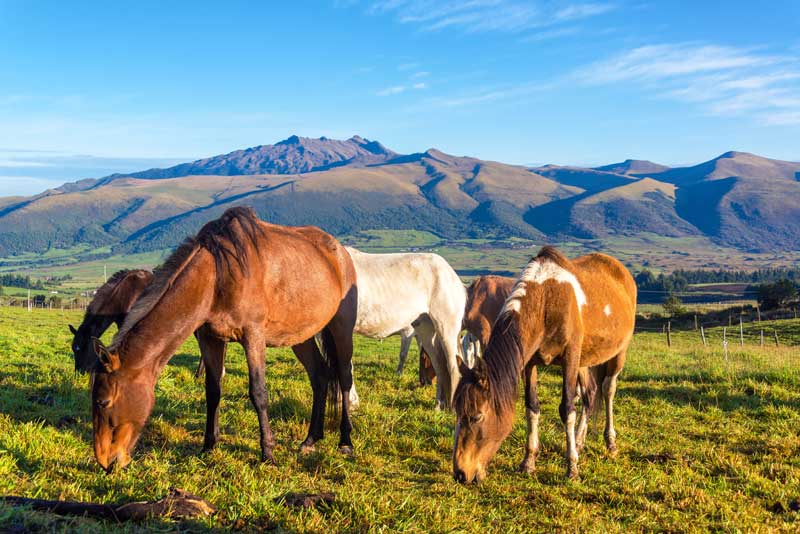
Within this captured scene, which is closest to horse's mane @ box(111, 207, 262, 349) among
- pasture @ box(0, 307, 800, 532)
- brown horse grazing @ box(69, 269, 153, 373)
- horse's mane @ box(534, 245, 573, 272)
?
pasture @ box(0, 307, 800, 532)

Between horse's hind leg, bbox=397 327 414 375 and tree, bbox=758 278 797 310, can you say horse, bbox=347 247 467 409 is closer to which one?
horse's hind leg, bbox=397 327 414 375

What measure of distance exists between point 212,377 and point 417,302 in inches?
142

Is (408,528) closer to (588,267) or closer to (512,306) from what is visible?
(512,306)

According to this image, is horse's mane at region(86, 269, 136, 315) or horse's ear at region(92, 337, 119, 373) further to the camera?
horse's mane at region(86, 269, 136, 315)

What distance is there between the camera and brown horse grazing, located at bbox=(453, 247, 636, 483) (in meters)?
5.98

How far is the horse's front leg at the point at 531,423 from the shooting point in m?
6.60

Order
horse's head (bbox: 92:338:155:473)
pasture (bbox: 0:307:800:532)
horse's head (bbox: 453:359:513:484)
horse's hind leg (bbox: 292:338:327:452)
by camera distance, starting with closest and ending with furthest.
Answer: pasture (bbox: 0:307:800:532) → horse's head (bbox: 92:338:155:473) → horse's head (bbox: 453:359:513:484) → horse's hind leg (bbox: 292:338:327:452)

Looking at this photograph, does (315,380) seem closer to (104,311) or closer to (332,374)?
(332,374)

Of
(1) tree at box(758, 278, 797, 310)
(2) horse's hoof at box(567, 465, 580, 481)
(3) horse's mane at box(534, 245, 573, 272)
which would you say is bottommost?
(1) tree at box(758, 278, 797, 310)

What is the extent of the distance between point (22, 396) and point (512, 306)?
7.04 metres

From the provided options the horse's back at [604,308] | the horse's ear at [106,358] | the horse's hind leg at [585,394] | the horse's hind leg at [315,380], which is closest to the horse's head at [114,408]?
the horse's ear at [106,358]

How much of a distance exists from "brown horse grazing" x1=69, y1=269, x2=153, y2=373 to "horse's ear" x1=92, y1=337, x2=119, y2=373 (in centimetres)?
400

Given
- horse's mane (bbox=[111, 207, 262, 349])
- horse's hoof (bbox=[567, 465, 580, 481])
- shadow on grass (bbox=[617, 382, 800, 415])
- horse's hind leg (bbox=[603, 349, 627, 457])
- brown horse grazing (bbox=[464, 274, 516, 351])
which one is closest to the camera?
horse's mane (bbox=[111, 207, 262, 349])

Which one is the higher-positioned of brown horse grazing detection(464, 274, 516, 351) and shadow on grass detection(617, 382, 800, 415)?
brown horse grazing detection(464, 274, 516, 351)
